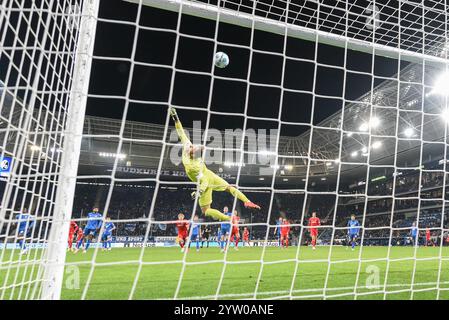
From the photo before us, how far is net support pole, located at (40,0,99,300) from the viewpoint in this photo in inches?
98.0

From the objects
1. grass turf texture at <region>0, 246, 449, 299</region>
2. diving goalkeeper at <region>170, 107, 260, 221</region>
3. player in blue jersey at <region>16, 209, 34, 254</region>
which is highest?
diving goalkeeper at <region>170, 107, 260, 221</region>

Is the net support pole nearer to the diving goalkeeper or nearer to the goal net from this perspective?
the goal net

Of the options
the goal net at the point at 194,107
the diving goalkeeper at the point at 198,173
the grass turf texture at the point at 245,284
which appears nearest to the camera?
the goal net at the point at 194,107

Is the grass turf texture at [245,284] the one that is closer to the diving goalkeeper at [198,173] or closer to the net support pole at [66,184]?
the net support pole at [66,184]

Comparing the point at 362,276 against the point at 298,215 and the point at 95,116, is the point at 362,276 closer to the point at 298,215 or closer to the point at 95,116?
the point at 95,116

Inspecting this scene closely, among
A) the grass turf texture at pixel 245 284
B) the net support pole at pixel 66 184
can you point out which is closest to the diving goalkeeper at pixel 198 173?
the grass turf texture at pixel 245 284

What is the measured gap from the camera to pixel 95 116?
21.0 metres

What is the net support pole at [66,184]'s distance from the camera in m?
2.49

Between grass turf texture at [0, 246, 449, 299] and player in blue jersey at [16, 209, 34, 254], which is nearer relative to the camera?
player in blue jersey at [16, 209, 34, 254]

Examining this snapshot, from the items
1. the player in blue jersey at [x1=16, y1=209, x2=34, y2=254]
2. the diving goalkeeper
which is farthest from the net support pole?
the diving goalkeeper

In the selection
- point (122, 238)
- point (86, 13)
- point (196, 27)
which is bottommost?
point (122, 238)

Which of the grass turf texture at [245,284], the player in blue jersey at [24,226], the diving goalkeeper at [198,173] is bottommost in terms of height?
the grass turf texture at [245,284]
